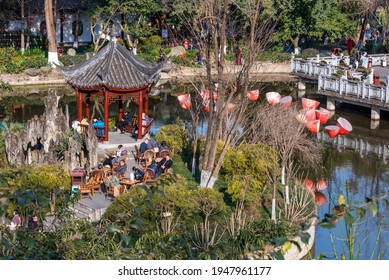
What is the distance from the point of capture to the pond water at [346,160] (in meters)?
23.8

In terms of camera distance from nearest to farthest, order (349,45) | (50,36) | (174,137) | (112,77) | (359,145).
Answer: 1. (174,137)
2. (112,77)
3. (359,145)
4. (50,36)
5. (349,45)

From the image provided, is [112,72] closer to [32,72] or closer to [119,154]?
[119,154]

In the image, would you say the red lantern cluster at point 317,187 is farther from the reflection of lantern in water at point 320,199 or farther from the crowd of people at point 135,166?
the crowd of people at point 135,166

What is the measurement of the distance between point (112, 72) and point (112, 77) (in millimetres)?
260

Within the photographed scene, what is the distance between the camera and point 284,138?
84.5 ft

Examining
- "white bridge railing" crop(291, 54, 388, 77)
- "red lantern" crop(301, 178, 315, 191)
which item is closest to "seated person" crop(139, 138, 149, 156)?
"red lantern" crop(301, 178, 315, 191)

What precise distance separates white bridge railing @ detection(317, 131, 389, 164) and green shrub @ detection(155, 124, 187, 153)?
819 cm

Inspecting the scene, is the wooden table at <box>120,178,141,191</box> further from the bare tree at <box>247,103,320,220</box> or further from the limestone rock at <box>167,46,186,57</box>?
the limestone rock at <box>167,46,186,57</box>

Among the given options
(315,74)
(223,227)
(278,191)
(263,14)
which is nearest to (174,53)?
(263,14)

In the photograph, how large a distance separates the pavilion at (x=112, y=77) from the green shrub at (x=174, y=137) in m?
1.02

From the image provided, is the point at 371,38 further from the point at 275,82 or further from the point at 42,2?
the point at 42,2

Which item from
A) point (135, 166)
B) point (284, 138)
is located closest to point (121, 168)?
point (135, 166)

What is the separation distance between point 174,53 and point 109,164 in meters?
26.5

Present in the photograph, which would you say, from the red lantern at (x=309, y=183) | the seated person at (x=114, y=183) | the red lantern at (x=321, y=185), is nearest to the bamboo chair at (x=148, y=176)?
the seated person at (x=114, y=183)
